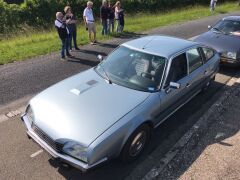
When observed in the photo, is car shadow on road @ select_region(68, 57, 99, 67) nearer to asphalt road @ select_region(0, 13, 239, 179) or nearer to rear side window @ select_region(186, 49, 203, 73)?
asphalt road @ select_region(0, 13, 239, 179)

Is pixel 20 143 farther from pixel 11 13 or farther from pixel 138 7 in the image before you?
pixel 138 7

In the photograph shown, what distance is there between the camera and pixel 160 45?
22.5 feet

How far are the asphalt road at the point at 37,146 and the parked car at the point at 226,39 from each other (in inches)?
22.2

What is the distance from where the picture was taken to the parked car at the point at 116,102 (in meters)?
4.88

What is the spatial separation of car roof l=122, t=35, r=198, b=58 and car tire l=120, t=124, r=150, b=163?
5.63ft

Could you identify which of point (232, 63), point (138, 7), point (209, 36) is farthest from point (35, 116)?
point (138, 7)

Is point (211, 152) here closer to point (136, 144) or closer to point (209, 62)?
point (136, 144)

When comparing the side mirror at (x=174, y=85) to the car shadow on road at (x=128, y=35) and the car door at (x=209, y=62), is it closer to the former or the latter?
the car door at (x=209, y=62)

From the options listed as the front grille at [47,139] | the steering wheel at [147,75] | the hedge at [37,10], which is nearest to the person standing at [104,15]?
the hedge at [37,10]

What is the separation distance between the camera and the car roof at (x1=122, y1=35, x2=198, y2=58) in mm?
6547

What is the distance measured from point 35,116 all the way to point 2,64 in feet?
20.0

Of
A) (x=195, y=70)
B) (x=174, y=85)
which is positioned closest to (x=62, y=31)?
(x=195, y=70)

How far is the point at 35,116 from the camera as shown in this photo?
5.38 m

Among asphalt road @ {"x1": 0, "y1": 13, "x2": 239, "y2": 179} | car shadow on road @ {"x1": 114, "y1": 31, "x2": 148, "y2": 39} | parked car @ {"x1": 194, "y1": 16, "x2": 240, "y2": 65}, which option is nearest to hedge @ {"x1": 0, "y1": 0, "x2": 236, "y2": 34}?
car shadow on road @ {"x1": 114, "y1": 31, "x2": 148, "y2": 39}
